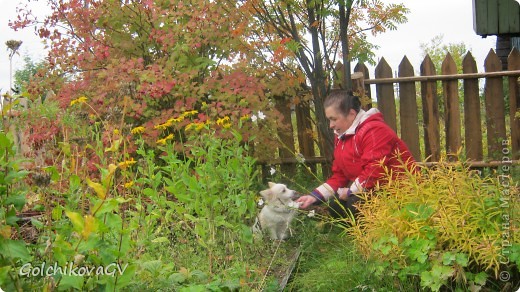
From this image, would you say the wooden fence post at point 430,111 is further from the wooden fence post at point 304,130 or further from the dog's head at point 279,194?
the dog's head at point 279,194

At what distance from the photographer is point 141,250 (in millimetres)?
3557

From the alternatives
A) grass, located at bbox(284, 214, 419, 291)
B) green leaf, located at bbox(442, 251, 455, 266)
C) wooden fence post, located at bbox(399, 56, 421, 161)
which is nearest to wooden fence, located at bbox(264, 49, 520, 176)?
wooden fence post, located at bbox(399, 56, 421, 161)

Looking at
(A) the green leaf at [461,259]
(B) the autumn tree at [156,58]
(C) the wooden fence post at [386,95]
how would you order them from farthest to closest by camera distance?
(C) the wooden fence post at [386,95] < (B) the autumn tree at [156,58] < (A) the green leaf at [461,259]

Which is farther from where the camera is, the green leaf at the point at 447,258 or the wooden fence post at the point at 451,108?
the wooden fence post at the point at 451,108

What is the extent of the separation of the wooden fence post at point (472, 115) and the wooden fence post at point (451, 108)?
0.11 m

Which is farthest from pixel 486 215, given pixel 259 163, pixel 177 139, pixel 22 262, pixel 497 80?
pixel 497 80

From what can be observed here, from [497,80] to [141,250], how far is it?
5176 millimetres

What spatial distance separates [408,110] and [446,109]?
44 cm

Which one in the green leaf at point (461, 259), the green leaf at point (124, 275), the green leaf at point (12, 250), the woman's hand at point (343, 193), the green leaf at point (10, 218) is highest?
the green leaf at point (10, 218)

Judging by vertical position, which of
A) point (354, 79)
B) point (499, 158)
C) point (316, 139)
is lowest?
point (499, 158)

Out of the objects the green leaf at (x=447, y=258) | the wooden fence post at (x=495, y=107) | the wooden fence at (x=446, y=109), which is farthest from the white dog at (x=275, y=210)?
the wooden fence post at (x=495, y=107)

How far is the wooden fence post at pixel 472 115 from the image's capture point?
24.1ft

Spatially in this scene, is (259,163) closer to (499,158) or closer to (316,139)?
(316,139)

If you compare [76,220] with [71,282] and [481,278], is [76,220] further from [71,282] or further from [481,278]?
[481,278]
